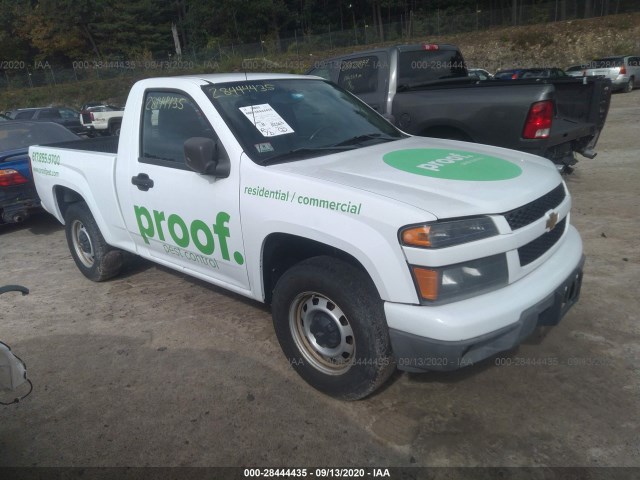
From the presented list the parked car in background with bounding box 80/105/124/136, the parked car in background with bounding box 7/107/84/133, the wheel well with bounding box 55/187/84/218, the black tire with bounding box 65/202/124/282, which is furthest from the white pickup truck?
the parked car in background with bounding box 80/105/124/136

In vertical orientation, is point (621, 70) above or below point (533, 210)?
below

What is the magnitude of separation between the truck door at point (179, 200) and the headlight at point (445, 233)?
1.22m

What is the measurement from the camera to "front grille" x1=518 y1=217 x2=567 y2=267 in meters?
2.69

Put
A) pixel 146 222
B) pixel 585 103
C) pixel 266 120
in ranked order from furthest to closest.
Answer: pixel 585 103, pixel 146 222, pixel 266 120

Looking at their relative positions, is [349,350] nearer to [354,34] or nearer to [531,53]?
[531,53]

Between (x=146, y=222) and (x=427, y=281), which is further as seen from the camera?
(x=146, y=222)

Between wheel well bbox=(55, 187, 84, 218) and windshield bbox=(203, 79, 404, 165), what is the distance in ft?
7.86

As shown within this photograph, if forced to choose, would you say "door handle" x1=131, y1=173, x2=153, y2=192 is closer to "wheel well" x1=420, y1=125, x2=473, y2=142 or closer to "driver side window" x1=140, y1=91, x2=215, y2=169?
"driver side window" x1=140, y1=91, x2=215, y2=169

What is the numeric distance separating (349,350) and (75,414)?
1.73m

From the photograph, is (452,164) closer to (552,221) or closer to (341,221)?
(552,221)

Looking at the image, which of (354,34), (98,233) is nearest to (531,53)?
(354,34)

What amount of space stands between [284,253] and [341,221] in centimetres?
71

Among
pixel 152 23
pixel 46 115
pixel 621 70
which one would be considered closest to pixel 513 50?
pixel 621 70

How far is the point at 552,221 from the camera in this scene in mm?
2885
